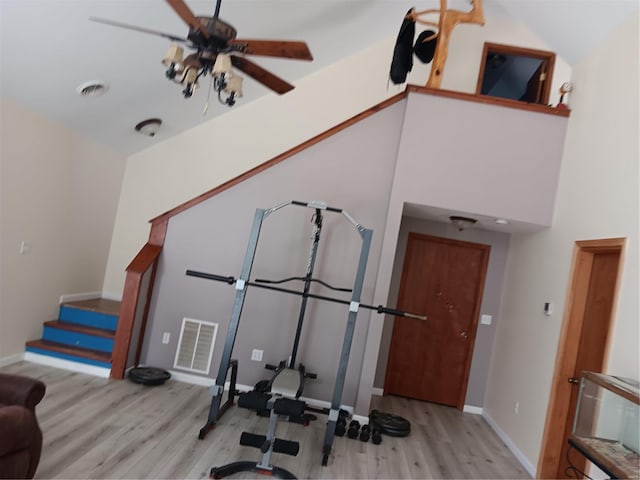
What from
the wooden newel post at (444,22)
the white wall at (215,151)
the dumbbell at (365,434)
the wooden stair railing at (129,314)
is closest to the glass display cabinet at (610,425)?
the dumbbell at (365,434)

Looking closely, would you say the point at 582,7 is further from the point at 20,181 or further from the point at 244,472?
the point at 20,181

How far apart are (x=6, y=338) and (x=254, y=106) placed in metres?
3.78

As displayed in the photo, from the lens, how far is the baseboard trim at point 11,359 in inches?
178

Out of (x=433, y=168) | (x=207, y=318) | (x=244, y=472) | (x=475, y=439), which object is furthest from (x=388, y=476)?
(x=433, y=168)

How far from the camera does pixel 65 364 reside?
4824 mm

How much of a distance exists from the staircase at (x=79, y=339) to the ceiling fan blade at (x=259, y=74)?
3.11 metres

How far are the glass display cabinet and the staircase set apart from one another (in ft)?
13.3

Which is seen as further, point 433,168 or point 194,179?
point 194,179

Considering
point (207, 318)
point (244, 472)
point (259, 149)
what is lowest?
point (244, 472)

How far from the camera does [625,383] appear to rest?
9.14 ft

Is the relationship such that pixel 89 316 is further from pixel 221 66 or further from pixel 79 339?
pixel 221 66

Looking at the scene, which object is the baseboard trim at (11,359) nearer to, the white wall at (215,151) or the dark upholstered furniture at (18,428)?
the white wall at (215,151)

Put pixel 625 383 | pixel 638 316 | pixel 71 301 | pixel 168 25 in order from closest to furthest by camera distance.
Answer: pixel 625 383 < pixel 638 316 < pixel 168 25 < pixel 71 301

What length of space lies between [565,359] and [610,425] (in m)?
1.22
